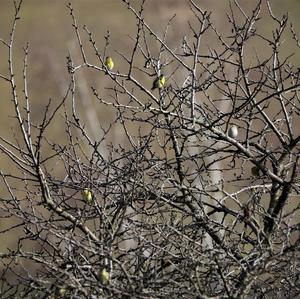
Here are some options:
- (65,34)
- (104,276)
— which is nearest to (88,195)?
(104,276)

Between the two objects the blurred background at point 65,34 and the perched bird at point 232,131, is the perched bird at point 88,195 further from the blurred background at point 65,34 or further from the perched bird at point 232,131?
the blurred background at point 65,34

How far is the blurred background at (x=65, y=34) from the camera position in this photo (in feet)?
54.4

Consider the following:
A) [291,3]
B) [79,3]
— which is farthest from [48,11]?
[291,3]

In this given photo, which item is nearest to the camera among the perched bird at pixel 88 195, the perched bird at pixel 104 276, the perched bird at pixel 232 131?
the perched bird at pixel 104 276

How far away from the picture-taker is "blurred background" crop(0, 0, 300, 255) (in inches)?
653

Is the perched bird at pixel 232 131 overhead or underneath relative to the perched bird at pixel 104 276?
overhead

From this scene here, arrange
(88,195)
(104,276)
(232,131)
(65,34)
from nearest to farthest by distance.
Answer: (104,276) < (88,195) < (232,131) < (65,34)

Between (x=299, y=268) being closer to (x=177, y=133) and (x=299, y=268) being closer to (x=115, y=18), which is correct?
(x=177, y=133)

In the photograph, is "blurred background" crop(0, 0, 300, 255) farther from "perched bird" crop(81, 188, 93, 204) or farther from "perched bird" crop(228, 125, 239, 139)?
"perched bird" crop(81, 188, 93, 204)

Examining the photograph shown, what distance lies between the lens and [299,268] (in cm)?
336

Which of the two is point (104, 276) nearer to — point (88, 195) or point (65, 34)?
point (88, 195)

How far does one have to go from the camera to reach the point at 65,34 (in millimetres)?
18750

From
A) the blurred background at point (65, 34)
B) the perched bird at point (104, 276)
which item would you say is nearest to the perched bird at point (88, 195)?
the perched bird at point (104, 276)

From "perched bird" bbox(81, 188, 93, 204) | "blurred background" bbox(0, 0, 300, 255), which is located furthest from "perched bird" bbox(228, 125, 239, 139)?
"blurred background" bbox(0, 0, 300, 255)
